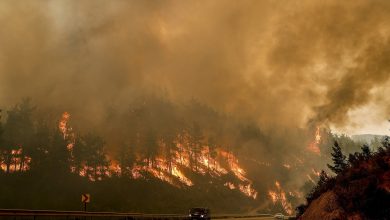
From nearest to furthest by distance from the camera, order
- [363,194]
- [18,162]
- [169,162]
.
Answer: [363,194]
[18,162]
[169,162]

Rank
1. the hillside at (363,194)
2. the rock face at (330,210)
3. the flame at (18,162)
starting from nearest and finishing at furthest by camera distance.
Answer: the hillside at (363,194) → the rock face at (330,210) → the flame at (18,162)

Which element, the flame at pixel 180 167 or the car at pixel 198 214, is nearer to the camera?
the car at pixel 198 214

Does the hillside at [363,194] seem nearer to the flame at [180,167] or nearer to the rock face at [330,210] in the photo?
the rock face at [330,210]

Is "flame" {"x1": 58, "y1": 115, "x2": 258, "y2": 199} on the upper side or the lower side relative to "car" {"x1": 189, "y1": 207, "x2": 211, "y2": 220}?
upper

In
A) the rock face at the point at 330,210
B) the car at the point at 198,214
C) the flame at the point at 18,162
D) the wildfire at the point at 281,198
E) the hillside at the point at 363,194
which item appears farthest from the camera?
the wildfire at the point at 281,198

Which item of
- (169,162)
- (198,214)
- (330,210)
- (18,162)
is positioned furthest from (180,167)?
(330,210)

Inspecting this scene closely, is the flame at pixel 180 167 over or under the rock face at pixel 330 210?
over

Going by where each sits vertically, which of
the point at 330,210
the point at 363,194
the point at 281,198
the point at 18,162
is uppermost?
the point at 18,162

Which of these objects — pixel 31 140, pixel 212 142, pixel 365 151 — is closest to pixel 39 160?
pixel 31 140

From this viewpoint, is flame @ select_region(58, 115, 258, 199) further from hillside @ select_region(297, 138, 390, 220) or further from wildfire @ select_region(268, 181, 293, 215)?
hillside @ select_region(297, 138, 390, 220)

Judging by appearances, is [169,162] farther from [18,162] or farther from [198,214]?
[198,214]

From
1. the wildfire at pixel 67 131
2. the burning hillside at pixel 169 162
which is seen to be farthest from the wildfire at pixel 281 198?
the wildfire at pixel 67 131

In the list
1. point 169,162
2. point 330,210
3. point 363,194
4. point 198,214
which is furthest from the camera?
point 169,162

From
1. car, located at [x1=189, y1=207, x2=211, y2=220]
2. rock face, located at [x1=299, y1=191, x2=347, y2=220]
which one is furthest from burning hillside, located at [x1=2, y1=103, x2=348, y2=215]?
rock face, located at [x1=299, y1=191, x2=347, y2=220]
